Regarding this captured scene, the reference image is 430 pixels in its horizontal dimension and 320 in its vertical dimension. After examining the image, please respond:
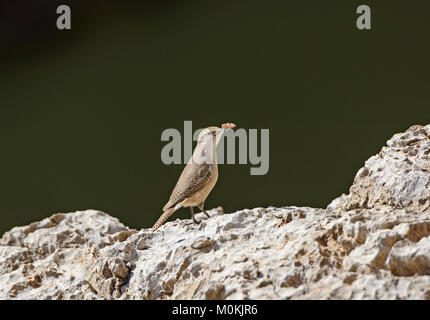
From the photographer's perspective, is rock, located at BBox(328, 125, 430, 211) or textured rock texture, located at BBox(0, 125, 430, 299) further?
rock, located at BBox(328, 125, 430, 211)

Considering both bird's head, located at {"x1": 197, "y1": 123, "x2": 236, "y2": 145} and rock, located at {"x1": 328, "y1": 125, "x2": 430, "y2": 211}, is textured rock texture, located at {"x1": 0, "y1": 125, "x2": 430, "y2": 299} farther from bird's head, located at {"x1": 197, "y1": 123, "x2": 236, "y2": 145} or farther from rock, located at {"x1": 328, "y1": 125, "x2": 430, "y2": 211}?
bird's head, located at {"x1": 197, "y1": 123, "x2": 236, "y2": 145}

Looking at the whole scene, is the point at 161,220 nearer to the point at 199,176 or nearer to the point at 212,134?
the point at 199,176

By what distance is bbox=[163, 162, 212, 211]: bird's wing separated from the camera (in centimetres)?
334

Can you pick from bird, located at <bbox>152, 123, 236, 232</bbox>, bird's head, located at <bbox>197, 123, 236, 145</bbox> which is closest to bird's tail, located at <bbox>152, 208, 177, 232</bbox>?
bird, located at <bbox>152, 123, 236, 232</bbox>

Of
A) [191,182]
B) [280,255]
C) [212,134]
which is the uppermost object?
[212,134]

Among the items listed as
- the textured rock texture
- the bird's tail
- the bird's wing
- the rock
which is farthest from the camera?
the bird's wing

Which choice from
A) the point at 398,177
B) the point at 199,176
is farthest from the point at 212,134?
the point at 398,177

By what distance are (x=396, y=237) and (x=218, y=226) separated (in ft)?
3.02

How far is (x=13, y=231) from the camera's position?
382cm

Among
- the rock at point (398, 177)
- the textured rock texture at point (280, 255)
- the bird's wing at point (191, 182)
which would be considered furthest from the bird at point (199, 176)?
the rock at point (398, 177)

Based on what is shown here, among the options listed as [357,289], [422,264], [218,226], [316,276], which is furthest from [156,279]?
[422,264]

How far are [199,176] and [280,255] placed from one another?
1.08 m

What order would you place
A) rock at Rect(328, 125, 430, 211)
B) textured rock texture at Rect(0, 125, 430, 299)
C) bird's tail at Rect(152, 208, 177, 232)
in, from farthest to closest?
bird's tail at Rect(152, 208, 177, 232) → rock at Rect(328, 125, 430, 211) → textured rock texture at Rect(0, 125, 430, 299)

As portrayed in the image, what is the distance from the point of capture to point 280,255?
238cm
